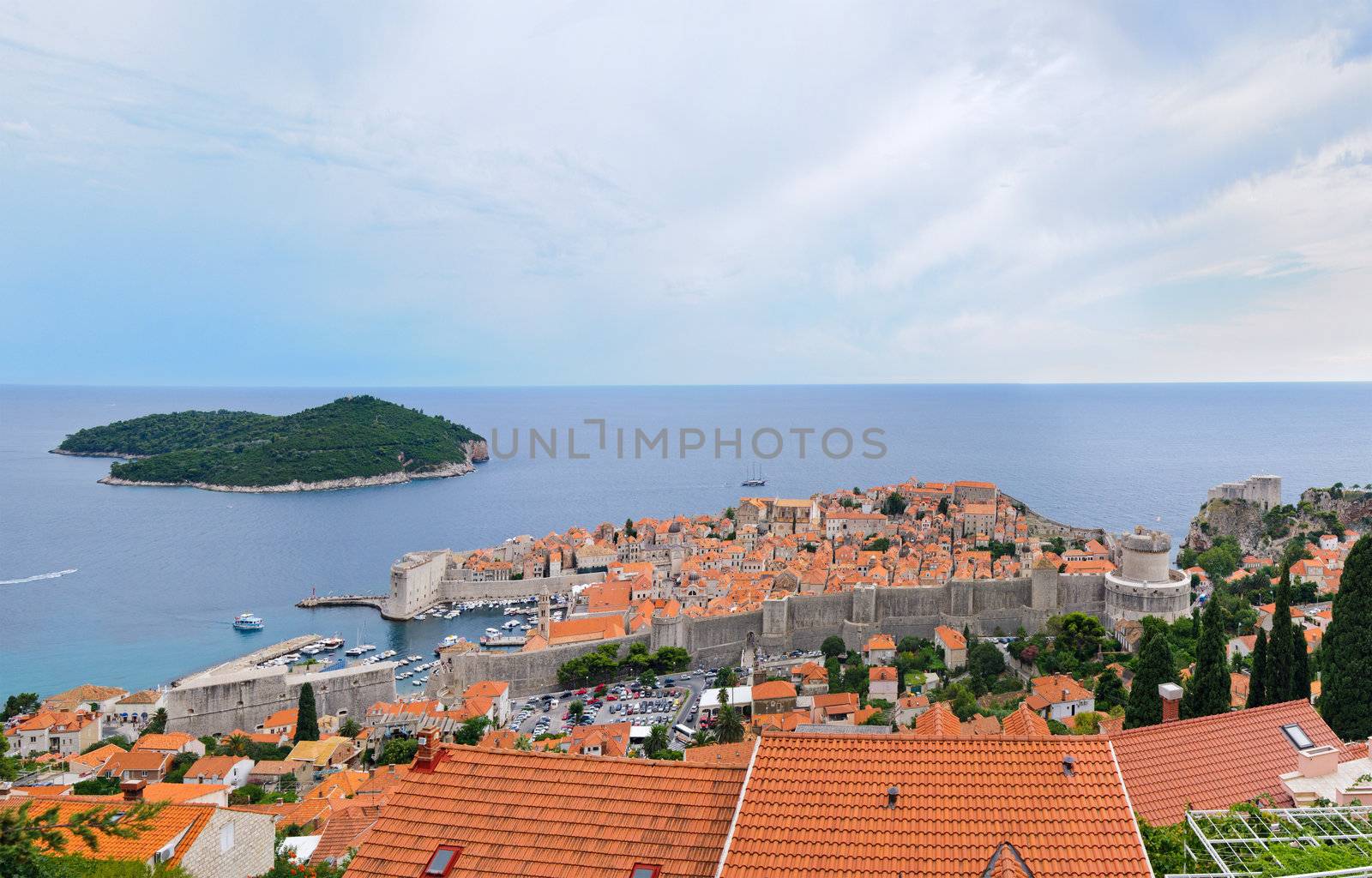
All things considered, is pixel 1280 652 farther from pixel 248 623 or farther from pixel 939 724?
pixel 248 623

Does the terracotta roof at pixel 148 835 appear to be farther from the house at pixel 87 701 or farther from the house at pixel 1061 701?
the house at pixel 87 701

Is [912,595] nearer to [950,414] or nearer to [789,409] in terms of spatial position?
[950,414]

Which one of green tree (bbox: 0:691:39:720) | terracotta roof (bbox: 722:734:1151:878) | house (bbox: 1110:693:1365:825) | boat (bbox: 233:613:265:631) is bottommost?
boat (bbox: 233:613:265:631)

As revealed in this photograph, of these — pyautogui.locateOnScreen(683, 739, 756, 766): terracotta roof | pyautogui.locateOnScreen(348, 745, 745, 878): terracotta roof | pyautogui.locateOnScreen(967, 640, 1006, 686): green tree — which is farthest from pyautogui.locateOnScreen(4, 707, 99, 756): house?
pyautogui.locateOnScreen(967, 640, 1006, 686): green tree

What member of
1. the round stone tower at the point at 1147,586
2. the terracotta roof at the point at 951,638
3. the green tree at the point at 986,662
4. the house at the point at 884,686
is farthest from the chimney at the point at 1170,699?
the round stone tower at the point at 1147,586

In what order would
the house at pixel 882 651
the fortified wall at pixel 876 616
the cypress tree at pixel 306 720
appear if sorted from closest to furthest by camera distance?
the cypress tree at pixel 306 720 < the house at pixel 882 651 < the fortified wall at pixel 876 616

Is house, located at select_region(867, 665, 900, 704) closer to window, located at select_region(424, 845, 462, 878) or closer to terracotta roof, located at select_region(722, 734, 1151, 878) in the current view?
terracotta roof, located at select_region(722, 734, 1151, 878)

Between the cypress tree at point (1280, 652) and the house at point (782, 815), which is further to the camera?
the cypress tree at point (1280, 652)
